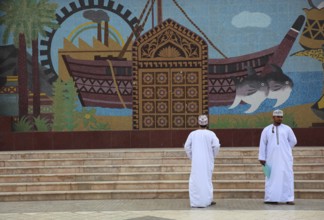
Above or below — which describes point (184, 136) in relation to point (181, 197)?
above

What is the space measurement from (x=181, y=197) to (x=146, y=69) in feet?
15.5

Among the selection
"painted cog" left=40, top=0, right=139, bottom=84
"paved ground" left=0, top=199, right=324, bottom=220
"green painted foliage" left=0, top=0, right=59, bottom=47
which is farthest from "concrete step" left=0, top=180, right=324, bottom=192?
"green painted foliage" left=0, top=0, right=59, bottom=47

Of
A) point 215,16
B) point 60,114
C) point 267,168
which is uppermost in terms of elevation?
point 215,16

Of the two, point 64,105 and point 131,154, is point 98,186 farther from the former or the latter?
point 64,105

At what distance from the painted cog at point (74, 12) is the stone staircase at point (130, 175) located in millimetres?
2921

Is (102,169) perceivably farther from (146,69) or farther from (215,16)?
(215,16)

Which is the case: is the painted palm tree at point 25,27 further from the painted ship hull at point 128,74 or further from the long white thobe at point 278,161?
the long white thobe at point 278,161

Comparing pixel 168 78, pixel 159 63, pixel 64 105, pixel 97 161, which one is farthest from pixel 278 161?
pixel 64 105

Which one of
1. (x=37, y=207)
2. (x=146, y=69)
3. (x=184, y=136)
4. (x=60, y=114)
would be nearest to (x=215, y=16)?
(x=146, y=69)

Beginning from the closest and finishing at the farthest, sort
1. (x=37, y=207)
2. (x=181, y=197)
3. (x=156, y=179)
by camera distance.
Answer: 1. (x=37, y=207)
2. (x=181, y=197)
3. (x=156, y=179)

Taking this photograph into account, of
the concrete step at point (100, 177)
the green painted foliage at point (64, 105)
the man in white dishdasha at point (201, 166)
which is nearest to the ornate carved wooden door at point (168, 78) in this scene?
the green painted foliage at point (64, 105)

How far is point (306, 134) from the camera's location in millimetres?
12141

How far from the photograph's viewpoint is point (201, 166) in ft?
25.8

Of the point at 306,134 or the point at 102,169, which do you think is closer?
the point at 102,169
